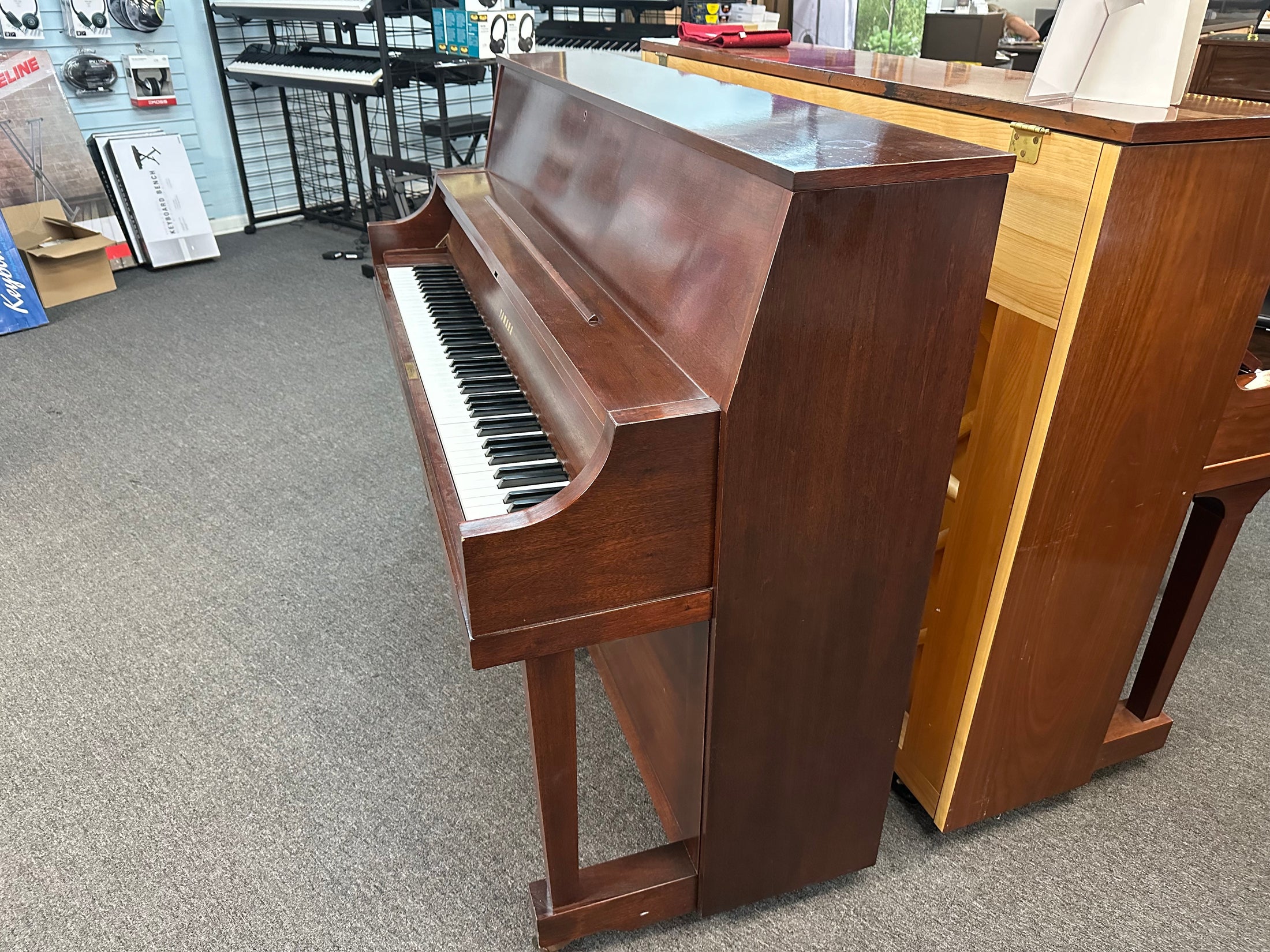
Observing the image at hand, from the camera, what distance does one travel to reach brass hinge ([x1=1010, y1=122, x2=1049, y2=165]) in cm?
99

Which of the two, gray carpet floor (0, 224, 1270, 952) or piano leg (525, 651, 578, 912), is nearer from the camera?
piano leg (525, 651, 578, 912)

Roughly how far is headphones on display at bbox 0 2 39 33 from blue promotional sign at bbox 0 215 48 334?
911 millimetres

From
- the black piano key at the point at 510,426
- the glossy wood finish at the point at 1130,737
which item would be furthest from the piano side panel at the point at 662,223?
the glossy wood finish at the point at 1130,737

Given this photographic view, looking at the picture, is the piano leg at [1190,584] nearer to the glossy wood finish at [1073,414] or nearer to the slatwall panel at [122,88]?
the glossy wood finish at [1073,414]

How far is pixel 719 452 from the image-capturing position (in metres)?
0.89

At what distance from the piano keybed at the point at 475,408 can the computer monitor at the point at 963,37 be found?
4.96 ft

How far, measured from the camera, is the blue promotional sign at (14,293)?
10.9 feet

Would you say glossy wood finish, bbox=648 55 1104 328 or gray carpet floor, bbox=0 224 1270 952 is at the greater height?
glossy wood finish, bbox=648 55 1104 328

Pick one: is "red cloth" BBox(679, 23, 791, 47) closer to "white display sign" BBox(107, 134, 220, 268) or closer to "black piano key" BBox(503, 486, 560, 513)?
"black piano key" BBox(503, 486, 560, 513)

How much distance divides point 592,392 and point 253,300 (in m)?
3.34

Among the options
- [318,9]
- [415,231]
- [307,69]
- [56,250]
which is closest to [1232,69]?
[415,231]

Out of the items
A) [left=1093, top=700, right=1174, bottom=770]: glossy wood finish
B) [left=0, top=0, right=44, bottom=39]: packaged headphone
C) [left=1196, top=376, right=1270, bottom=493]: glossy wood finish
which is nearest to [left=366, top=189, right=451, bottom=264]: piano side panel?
[left=1196, top=376, right=1270, bottom=493]: glossy wood finish

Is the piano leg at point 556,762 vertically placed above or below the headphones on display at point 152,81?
below

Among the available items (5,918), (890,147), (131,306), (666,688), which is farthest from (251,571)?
(131,306)
